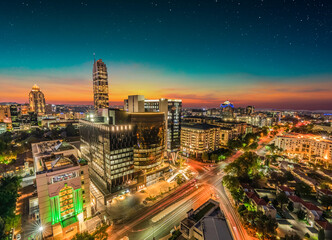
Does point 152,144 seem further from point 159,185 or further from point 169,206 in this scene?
point 169,206

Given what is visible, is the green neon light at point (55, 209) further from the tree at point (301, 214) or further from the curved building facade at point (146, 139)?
the tree at point (301, 214)

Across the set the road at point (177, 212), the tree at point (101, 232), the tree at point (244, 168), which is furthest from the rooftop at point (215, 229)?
the tree at point (244, 168)

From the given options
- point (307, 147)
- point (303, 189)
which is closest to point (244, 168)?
point (303, 189)

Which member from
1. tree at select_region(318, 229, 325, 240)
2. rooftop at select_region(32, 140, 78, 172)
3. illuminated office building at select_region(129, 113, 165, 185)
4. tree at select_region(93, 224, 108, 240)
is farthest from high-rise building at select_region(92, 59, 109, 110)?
tree at select_region(318, 229, 325, 240)

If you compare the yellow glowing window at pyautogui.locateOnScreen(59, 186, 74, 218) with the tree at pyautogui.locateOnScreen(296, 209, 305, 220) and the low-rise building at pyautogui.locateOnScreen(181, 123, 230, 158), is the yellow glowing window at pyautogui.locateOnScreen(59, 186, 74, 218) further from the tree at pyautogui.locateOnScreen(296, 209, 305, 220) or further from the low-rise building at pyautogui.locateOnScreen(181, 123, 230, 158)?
the low-rise building at pyautogui.locateOnScreen(181, 123, 230, 158)

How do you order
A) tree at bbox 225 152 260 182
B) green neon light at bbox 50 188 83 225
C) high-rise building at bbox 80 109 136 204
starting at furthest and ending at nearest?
1. tree at bbox 225 152 260 182
2. high-rise building at bbox 80 109 136 204
3. green neon light at bbox 50 188 83 225

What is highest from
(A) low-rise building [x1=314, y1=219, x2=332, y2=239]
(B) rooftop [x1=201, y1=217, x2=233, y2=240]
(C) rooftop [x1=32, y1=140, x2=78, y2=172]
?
(C) rooftop [x1=32, y1=140, x2=78, y2=172]

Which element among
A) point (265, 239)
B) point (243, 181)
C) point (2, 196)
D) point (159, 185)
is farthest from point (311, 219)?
point (2, 196)
